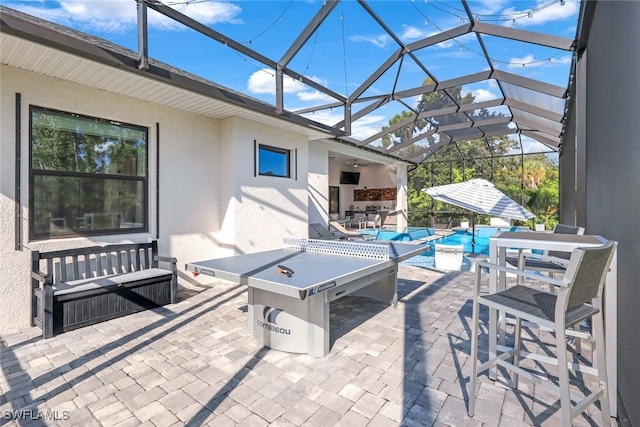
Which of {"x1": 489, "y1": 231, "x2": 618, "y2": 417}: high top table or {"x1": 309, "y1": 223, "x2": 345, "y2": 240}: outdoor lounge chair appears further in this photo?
{"x1": 309, "y1": 223, "x2": 345, "y2": 240}: outdoor lounge chair

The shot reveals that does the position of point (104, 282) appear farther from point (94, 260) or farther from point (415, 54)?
point (415, 54)

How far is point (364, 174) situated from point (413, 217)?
4440mm

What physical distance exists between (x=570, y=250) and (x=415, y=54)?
635 cm

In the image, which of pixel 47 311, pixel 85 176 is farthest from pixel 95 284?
pixel 85 176

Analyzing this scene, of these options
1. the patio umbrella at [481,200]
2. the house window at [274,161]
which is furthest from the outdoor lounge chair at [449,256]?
the house window at [274,161]

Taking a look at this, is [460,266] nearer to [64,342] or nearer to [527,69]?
[527,69]

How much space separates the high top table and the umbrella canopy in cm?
416

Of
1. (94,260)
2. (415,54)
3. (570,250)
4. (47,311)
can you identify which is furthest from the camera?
(415,54)

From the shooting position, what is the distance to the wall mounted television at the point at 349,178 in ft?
60.4

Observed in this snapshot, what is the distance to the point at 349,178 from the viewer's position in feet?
62.0

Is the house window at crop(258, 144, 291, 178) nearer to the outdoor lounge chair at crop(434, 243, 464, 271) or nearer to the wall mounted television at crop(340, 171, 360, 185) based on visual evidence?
the outdoor lounge chair at crop(434, 243, 464, 271)

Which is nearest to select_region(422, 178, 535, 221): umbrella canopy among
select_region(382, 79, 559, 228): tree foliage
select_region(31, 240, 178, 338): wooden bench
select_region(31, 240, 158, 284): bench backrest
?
select_region(382, 79, 559, 228): tree foliage

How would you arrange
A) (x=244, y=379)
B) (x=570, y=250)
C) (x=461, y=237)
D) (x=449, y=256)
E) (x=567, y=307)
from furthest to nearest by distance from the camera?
(x=461, y=237), (x=449, y=256), (x=244, y=379), (x=570, y=250), (x=567, y=307)

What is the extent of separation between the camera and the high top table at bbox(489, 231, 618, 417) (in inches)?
82.4
